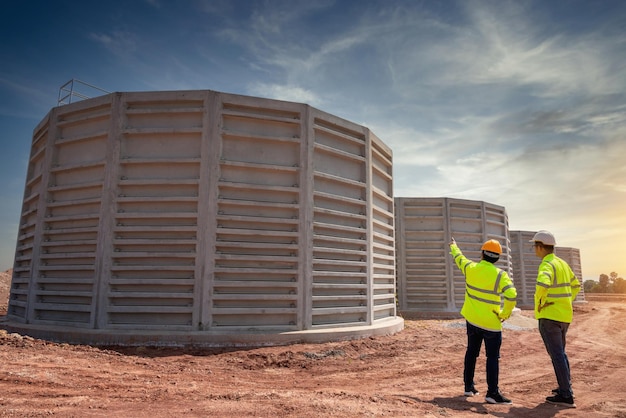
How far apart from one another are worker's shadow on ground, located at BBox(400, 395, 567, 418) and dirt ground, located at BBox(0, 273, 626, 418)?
1cm

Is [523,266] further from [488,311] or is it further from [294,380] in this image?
[294,380]

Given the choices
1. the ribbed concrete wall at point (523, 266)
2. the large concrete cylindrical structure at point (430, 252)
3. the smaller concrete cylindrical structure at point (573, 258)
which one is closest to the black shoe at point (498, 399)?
the large concrete cylindrical structure at point (430, 252)

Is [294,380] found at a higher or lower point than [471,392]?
lower

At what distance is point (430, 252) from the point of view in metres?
17.2

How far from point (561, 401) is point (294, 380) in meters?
3.51

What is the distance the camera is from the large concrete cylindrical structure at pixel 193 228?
823 centimetres

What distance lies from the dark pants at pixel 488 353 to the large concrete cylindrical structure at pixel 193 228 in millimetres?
3817

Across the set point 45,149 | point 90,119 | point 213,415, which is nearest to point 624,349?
point 213,415

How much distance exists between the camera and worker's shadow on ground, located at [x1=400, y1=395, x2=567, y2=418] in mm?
4590

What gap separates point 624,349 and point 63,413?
10.8 metres

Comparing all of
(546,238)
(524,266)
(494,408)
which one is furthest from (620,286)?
(494,408)

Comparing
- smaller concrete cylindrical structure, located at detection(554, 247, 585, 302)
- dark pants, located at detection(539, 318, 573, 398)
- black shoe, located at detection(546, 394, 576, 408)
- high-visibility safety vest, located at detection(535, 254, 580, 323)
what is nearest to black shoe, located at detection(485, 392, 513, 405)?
black shoe, located at detection(546, 394, 576, 408)

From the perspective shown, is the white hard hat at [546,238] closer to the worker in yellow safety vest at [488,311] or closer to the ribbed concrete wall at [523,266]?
the worker in yellow safety vest at [488,311]

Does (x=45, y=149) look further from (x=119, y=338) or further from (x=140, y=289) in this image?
(x=119, y=338)
